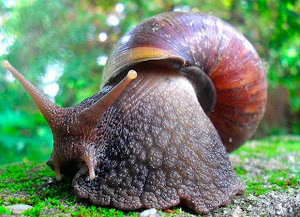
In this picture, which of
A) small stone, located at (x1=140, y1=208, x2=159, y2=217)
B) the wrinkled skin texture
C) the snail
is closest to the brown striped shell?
the snail

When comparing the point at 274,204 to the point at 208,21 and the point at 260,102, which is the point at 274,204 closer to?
the point at 260,102

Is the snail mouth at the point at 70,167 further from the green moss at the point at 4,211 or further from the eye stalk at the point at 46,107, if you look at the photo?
the green moss at the point at 4,211

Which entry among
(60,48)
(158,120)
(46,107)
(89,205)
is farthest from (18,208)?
(60,48)

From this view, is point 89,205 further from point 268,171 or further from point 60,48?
point 60,48

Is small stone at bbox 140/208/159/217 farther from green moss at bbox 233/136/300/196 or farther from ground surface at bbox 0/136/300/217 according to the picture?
green moss at bbox 233/136/300/196

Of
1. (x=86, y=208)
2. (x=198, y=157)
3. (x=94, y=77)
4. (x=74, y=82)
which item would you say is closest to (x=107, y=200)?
(x=86, y=208)

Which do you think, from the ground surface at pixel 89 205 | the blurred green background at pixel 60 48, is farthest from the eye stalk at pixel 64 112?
the blurred green background at pixel 60 48
